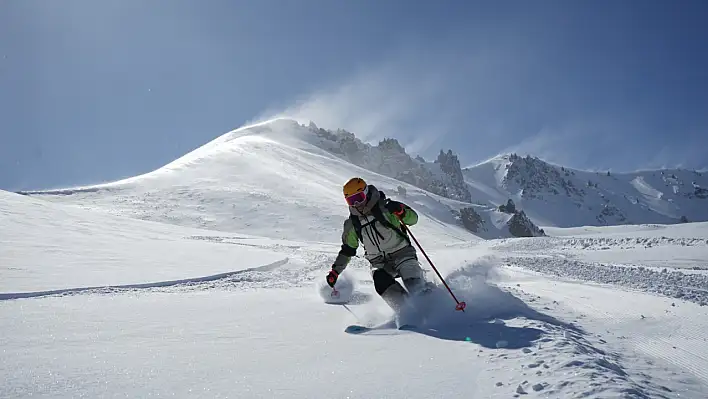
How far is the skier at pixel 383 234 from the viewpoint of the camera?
6578 mm

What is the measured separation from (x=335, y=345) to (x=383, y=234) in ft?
8.46

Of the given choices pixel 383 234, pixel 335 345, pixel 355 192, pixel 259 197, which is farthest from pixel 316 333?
pixel 259 197

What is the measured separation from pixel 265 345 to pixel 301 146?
3532 inches

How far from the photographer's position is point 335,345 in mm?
4523

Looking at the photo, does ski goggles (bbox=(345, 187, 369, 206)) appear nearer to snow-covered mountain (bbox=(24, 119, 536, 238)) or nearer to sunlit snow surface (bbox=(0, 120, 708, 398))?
sunlit snow surface (bbox=(0, 120, 708, 398))

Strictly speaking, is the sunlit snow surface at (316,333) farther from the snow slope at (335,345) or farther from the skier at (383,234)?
the skier at (383,234)

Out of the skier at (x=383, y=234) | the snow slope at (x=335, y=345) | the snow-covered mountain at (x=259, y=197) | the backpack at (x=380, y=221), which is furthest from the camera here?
the snow-covered mountain at (x=259, y=197)

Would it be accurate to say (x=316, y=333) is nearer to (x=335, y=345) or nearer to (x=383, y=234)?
(x=335, y=345)

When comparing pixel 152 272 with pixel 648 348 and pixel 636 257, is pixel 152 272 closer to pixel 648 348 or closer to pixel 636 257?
pixel 648 348

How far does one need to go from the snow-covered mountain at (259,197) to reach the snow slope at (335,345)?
1003 inches

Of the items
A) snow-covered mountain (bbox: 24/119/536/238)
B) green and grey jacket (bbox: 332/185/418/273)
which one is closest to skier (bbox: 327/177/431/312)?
green and grey jacket (bbox: 332/185/418/273)

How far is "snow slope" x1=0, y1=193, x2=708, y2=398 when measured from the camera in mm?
3193

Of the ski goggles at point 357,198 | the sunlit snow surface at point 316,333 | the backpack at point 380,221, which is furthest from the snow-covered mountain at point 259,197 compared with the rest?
the ski goggles at point 357,198

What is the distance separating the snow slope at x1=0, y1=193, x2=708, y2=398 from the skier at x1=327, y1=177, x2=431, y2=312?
0.59 meters
